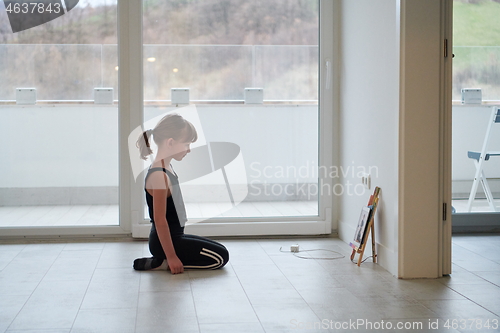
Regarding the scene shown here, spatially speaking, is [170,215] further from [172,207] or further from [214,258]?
[214,258]

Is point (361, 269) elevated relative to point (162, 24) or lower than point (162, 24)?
lower

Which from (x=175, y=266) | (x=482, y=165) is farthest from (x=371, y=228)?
(x=482, y=165)

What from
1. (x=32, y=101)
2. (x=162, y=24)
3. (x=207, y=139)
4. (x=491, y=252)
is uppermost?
(x=162, y=24)

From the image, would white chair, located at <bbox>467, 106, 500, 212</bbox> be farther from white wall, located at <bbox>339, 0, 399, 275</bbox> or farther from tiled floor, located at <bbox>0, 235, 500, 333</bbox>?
white wall, located at <bbox>339, 0, 399, 275</bbox>

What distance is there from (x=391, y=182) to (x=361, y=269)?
54 centimetres

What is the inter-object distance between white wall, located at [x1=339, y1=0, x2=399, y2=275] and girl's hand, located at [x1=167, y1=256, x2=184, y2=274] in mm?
1193

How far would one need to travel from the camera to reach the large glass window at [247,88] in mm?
4207

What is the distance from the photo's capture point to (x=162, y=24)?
4.19m

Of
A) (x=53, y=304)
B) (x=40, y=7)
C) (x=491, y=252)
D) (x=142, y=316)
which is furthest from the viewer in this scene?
(x=40, y=7)

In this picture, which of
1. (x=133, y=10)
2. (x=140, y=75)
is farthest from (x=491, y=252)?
(x=133, y=10)

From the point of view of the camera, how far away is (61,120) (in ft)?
13.7

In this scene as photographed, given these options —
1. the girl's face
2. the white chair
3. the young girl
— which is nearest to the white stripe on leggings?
the young girl

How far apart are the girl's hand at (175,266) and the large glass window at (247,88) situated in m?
1.11

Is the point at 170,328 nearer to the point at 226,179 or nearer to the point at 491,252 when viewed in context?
the point at 226,179
